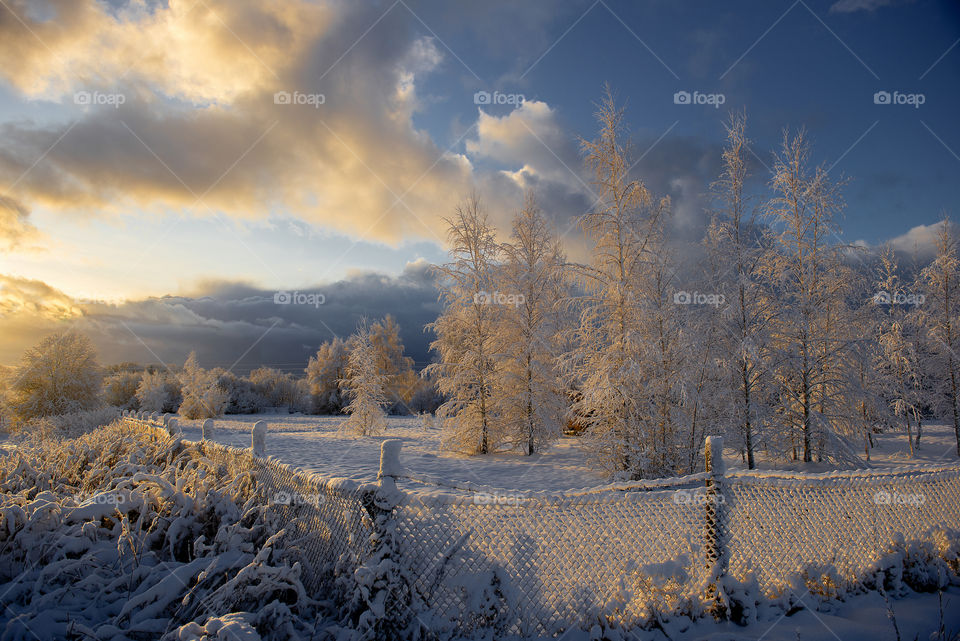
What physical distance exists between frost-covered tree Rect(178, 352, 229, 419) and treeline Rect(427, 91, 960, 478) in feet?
92.5

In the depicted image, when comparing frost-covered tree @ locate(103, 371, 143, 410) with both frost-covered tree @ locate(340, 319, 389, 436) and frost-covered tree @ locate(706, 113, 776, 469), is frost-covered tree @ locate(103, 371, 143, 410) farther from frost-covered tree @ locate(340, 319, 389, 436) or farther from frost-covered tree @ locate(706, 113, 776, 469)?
frost-covered tree @ locate(706, 113, 776, 469)

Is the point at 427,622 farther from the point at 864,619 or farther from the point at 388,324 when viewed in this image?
the point at 388,324

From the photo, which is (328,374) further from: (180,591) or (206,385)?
(180,591)

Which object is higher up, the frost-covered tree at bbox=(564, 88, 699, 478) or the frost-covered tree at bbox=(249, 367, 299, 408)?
the frost-covered tree at bbox=(564, 88, 699, 478)

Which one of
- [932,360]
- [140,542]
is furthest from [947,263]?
[140,542]

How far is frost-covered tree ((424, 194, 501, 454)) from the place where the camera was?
1523 cm

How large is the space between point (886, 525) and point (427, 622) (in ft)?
17.5

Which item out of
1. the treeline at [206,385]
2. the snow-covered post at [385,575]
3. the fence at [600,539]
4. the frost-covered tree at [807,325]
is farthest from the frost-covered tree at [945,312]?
the snow-covered post at [385,575]

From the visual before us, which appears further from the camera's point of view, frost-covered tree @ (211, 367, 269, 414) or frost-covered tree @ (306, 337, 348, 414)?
frost-covered tree @ (211, 367, 269, 414)

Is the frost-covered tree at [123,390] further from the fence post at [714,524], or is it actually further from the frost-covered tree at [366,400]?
the fence post at [714,524]

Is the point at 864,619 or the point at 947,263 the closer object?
the point at 864,619

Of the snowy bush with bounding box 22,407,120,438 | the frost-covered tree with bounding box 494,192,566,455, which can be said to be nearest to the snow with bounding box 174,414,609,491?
Result: the frost-covered tree with bounding box 494,192,566,455

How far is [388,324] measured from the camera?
40.5 m

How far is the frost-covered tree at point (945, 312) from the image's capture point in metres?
18.5
